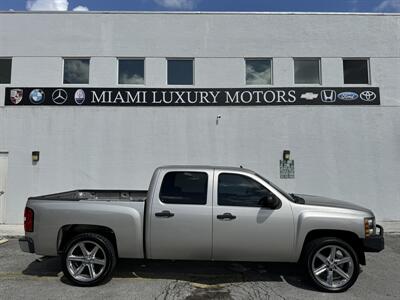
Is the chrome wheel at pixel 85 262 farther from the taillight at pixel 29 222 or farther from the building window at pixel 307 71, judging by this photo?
the building window at pixel 307 71

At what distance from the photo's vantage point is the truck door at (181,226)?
591cm

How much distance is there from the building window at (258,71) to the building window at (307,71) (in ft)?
2.74

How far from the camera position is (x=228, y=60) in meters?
12.0

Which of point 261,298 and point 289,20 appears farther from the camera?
point 289,20

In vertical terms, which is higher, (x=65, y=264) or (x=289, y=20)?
(x=289, y=20)

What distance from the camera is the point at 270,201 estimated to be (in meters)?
5.86

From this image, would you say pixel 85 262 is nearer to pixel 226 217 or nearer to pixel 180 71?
pixel 226 217

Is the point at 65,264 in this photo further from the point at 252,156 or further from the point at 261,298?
the point at 252,156

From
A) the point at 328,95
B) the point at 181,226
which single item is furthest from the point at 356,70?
the point at 181,226

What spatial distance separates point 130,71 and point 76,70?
1702mm

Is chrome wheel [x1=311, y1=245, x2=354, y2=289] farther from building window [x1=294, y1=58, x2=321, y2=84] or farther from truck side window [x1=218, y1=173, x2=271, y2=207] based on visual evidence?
building window [x1=294, y1=58, x2=321, y2=84]

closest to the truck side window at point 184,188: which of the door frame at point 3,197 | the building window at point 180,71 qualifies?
the building window at point 180,71

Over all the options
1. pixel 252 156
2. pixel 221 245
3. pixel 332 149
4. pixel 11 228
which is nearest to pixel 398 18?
pixel 332 149

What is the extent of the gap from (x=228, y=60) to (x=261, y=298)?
8.15 metres
